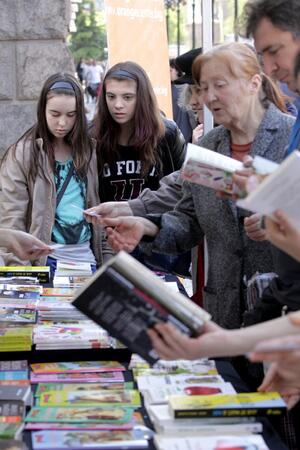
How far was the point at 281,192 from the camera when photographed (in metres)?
1.87

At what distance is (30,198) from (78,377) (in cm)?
196

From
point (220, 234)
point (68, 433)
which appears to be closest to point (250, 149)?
point (220, 234)

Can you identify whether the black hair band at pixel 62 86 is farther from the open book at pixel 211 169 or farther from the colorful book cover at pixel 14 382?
the colorful book cover at pixel 14 382

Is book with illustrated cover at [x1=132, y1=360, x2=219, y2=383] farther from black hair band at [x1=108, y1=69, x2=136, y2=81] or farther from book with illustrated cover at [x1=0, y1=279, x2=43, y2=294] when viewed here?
black hair band at [x1=108, y1=69, x2=136, y2=81]

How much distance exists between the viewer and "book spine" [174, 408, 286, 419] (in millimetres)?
2172

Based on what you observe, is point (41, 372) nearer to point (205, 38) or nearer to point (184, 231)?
point (184, 231)

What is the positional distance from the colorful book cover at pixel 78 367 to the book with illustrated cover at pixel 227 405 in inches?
17.0

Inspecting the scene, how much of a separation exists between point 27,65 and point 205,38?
196 centimetres

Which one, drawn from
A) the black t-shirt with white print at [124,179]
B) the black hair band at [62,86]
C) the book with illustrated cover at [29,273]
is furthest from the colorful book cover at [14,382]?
the black hair band at [62,86]

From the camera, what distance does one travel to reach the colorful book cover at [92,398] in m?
2.36

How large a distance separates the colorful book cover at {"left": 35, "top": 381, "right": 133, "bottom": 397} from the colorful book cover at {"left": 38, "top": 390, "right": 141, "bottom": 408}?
3cm

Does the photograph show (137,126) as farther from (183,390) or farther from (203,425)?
(203,425)

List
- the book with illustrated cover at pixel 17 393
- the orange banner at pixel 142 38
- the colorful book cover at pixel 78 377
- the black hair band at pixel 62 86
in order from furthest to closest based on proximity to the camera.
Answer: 1. the orange banner at pixel 142 38
2. the black hair band at pixel 62 86
3. the colorful book cover at pixel 78 377
4. the book with illustrated cover at pixel 17 393

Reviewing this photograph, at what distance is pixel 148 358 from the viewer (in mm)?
2104
